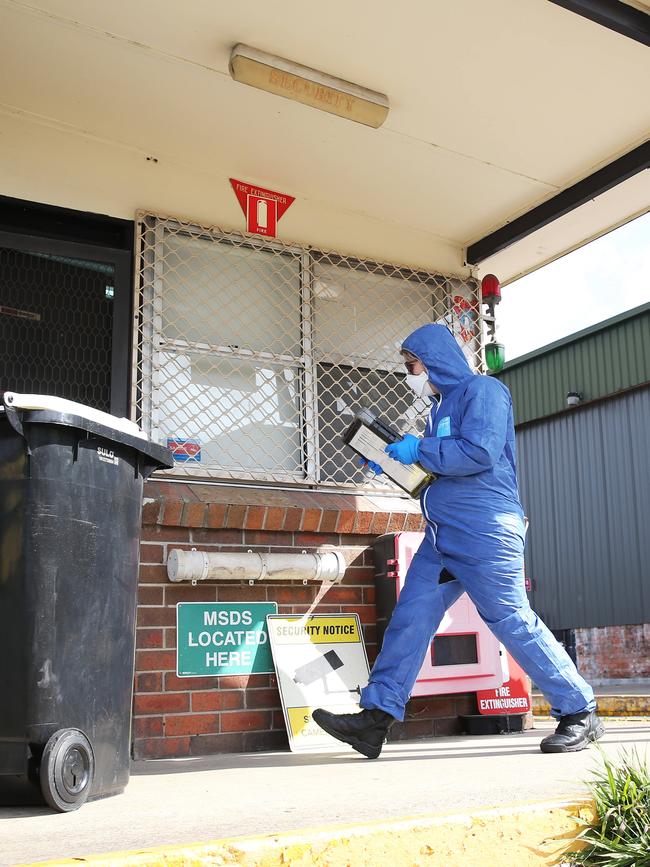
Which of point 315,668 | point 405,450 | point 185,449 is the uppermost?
point 185,449

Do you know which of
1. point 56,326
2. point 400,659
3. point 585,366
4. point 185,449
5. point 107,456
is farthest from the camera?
point 585,366

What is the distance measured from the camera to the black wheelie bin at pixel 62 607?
8.63 ft

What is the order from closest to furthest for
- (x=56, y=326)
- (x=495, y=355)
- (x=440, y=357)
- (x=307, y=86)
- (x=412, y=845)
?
(x=412, y=845), (x=440, y=357), (x=307, y=86), (x=56, y=326), (x=495, y=355)

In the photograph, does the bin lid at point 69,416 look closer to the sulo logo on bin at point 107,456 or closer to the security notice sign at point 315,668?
the sulo logo on bin at point 107,456

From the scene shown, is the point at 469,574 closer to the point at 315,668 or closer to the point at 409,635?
the point at 409,635

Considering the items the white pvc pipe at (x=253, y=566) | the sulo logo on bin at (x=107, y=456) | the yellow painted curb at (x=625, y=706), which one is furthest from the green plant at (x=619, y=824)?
the yellow painted curb at (x=625, y=706)

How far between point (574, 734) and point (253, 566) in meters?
1.78

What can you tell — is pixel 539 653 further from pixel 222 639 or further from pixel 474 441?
pixel 222 639

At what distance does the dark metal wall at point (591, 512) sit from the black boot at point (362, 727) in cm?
1479

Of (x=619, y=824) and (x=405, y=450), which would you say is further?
(x=405, y=450)

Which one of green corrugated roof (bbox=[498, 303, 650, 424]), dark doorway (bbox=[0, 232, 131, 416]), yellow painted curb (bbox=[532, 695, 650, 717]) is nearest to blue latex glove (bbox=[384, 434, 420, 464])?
dark doorway (bbox=[0, 232, 131, 416])

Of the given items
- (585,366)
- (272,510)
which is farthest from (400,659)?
(585,366)

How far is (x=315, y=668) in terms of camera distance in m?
4.87

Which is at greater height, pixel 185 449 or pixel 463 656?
pixel 185 449
